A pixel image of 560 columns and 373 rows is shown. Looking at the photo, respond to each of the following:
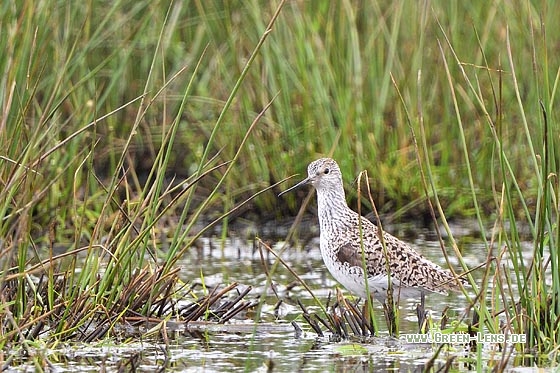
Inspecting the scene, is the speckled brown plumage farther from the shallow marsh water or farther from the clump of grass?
the clump of grass

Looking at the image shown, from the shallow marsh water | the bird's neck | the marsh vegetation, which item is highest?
the marsh vegetation

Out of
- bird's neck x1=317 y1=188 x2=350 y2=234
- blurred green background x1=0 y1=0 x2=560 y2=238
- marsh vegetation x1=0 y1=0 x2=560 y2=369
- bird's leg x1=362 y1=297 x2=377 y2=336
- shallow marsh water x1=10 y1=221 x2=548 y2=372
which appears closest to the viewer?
shallow marsh water x1=10 y1=221 x2=548 y2=372

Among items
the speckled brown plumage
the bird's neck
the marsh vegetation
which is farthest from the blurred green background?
the speckled brown plumage

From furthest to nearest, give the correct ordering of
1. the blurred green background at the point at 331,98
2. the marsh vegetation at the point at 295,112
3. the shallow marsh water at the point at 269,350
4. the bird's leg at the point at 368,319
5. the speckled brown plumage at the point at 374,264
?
the blurred green background at the point at 331,98 < the marsh vegetation at the point at 295,112 < the speckled brown plumage at the point at 374,264 < the bird's leg at the point at 368,319 < the shallow marsh water at the point at 269,350

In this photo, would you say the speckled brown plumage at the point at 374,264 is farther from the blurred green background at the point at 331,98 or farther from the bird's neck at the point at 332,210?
the blurred green background at the point at 331,98

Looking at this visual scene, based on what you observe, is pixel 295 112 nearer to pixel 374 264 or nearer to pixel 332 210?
pixel 332 210

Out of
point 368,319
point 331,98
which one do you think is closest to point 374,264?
point 368,319

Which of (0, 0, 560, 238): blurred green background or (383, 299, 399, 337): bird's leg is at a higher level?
(0, 0, 560, 238): blurred green background

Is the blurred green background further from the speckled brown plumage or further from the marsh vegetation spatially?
the speckled brown plumage

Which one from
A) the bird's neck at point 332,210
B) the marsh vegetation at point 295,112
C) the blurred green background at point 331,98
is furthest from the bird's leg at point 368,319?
the blurred green background at point 331,98

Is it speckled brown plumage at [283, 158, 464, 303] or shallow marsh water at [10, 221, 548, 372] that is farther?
speckled brown plumage at [283, 158, 464, 303]

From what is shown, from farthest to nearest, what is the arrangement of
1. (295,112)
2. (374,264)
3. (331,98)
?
(295,112) → (331,98) → (374,264)

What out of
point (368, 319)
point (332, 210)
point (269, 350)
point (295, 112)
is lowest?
point (269, 350)

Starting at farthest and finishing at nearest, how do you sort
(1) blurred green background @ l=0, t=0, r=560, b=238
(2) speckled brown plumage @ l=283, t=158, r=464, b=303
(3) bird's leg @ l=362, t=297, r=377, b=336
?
(1) blurred green background @ l=0, t=0, r=560, b=238, (2) speckled brown plumage @ l=283, t=158, r=464, b=303, (3) bird's leg @ l=362, t=297, r=377, b=336
